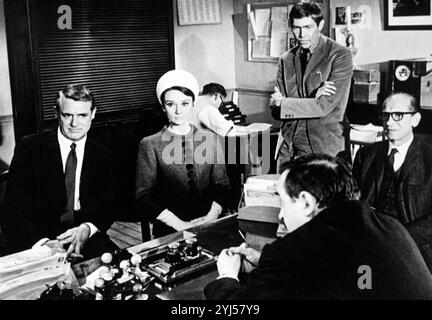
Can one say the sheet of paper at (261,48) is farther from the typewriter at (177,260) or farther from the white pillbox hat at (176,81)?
the typewriter at (177,260)

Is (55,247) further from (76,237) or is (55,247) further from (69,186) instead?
(69,186)

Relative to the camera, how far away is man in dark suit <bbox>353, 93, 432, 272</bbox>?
247cm

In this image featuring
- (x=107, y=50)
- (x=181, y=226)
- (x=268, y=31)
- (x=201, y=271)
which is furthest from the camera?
(x=268, y=31)

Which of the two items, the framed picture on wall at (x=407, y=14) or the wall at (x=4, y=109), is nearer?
the framed picture on wall at (x=407, y=14)

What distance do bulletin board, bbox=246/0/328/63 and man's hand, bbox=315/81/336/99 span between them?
2.05 meters

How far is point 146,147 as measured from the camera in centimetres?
277

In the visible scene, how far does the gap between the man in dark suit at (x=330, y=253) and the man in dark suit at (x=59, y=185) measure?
1.25m


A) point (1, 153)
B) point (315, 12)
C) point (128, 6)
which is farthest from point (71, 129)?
point (128, 6)

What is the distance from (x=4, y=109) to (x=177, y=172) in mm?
2365

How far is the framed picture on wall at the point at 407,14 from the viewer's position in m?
4.18

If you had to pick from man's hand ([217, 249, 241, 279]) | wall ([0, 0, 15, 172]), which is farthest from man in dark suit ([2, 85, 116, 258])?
wall ([0, 0, 15, 172])

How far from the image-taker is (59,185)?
8.77ft

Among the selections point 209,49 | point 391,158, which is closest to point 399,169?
point 391,158

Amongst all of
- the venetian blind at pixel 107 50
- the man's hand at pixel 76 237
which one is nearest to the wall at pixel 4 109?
the venetian blind at pixel 107 50
